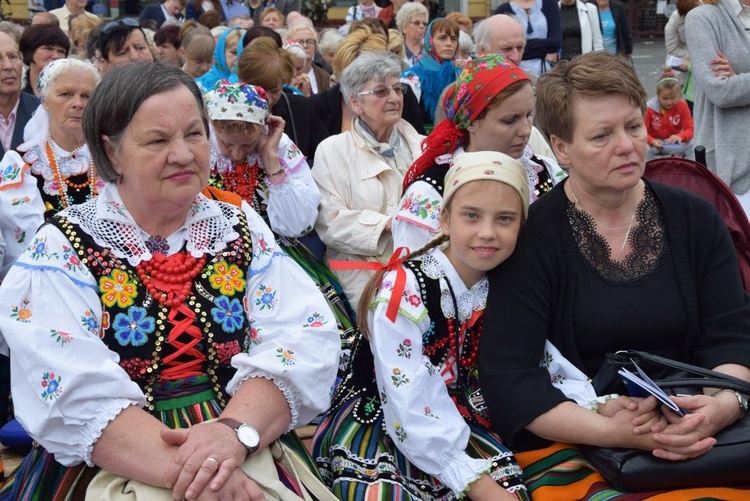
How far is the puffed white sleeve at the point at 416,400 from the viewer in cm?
250

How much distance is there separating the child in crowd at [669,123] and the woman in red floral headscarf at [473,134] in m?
5.62

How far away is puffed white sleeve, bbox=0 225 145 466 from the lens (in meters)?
2.26

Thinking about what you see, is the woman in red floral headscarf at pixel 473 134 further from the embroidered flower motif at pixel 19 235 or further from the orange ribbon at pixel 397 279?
the embroidered flower motif at pixel 19 235

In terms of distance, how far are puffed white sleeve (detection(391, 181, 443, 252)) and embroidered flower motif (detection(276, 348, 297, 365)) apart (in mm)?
996

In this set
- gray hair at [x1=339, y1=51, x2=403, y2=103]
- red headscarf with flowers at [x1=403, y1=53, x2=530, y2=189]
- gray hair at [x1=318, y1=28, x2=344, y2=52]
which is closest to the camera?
red headscarf with flowers at [x1=403, y1=53, x2=530, y2=189]

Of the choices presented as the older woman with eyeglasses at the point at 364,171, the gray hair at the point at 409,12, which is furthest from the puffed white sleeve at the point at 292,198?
the gray hair at the point at 409,12

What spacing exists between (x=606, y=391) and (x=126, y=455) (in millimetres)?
1306

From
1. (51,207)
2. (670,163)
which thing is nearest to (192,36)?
(51,207)

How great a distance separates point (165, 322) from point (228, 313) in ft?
0.61

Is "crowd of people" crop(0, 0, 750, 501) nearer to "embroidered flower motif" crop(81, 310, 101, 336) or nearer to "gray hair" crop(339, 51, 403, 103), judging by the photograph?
"embroidered flower motif" crop(81, 310, 101, 336)

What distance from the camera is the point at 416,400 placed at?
8.30 ft

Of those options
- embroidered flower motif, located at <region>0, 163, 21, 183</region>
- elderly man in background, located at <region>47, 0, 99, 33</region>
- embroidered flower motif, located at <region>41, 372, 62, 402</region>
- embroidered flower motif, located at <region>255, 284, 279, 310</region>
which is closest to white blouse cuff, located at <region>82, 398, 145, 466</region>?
embroidered flower motif, located at <region>41, 372, 62, 402</region>

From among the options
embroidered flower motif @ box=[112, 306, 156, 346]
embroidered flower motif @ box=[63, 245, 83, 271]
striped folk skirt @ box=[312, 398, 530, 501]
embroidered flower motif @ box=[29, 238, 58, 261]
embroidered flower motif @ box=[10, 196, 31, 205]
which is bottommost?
striped folk skirt @ box=[312, 398, 530, 501]

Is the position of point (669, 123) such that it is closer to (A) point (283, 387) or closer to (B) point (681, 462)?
(B) point (681, 462)
